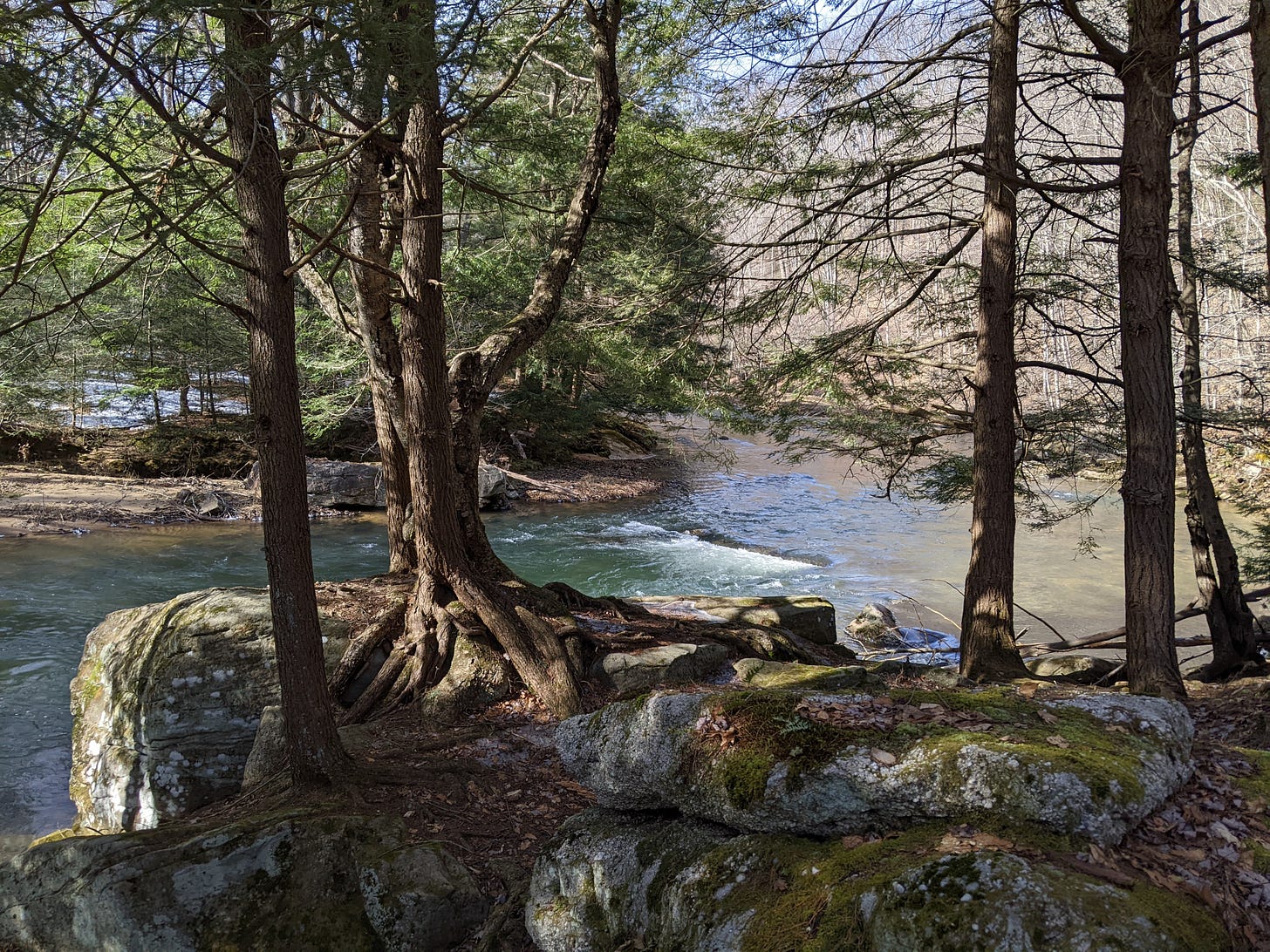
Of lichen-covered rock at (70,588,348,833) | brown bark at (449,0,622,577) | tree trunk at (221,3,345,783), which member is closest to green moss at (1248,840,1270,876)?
tree trunk at (221,3,345,783)

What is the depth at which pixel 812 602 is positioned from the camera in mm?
10008

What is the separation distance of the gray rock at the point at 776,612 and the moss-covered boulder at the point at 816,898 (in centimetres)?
589

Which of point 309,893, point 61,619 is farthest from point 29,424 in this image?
point 309,893

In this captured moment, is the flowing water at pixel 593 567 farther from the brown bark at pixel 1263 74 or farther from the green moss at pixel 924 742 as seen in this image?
the brown bark at pixel 1263 74

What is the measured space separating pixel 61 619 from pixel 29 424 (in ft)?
30.6

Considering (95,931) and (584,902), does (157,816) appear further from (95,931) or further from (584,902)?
(584,902)

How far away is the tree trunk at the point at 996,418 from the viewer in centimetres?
712

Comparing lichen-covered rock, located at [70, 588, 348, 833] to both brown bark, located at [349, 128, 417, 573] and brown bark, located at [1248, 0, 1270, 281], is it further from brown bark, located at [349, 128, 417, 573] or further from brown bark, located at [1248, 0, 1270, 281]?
brown bark, located at [1248, 0, 1270, 281]

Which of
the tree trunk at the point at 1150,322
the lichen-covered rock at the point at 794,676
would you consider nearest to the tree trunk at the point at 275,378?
the lichen-covered rock at the point at 794,676

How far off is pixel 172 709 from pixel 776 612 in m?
6.09

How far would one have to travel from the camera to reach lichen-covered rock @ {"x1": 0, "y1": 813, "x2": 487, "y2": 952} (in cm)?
370

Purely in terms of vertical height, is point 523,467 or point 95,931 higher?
point 523,467

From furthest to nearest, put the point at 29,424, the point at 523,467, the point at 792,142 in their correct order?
the point at 523,467 < the point at 29,424 < the point at 792,142

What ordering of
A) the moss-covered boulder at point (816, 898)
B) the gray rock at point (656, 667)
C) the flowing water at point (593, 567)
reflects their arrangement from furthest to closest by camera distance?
1. the flowing water at point (593, 567)
2. the gray rock at point (656, 667)
3. the moss-covered boulder at point (816, 898)
